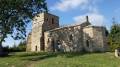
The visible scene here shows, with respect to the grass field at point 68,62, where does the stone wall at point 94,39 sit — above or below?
above

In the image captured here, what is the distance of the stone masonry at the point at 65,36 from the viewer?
19572 mm

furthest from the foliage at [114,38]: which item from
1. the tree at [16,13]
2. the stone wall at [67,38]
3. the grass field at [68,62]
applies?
the tree at [16,13]

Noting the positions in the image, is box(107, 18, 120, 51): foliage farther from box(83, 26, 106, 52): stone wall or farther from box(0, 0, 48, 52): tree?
box(0, 0, 48, 52): tree

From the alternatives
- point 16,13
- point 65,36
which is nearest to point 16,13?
point 16,13

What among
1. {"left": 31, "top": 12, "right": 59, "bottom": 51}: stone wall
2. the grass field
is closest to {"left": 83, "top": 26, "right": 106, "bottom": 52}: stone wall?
the grass field

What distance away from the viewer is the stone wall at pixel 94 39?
754 inches

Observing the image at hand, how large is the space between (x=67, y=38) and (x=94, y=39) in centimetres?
581

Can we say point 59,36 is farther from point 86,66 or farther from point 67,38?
point 86,66

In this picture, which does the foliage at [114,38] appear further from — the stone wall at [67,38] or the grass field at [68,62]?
the grass field at [68,62]

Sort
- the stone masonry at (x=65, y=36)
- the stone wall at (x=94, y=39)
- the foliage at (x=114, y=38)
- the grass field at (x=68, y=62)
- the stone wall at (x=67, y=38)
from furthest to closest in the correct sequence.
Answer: the foliage at (x=114, y=38), the stone wall at (x=67, y=38), the stone masonry at (x=65, y=36), the stone wall at (x=94, y=39), the grass field at (x=68, y=62)

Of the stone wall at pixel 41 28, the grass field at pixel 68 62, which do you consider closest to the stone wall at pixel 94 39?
the grass field at pixel 68 62

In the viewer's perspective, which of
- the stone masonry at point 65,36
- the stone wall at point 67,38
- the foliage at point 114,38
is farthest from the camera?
the foliage at point 114,38

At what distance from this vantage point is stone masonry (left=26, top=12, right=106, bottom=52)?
19572mm

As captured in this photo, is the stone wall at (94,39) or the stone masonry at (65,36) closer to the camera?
the stone wall at (94,39)
